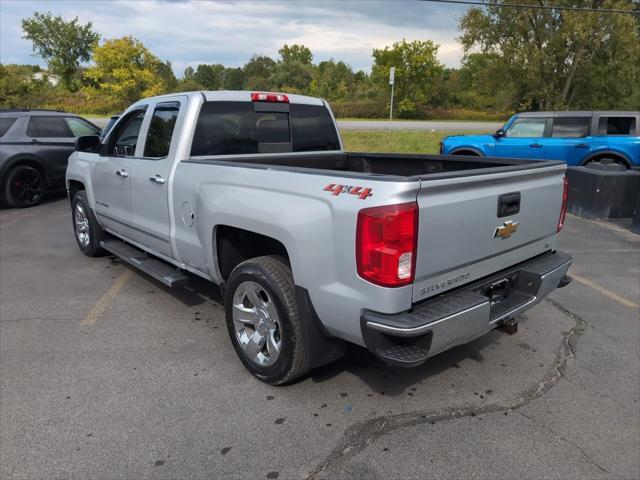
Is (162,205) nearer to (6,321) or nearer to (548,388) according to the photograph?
(6,321)

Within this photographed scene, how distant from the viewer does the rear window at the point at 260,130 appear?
406 centimetres

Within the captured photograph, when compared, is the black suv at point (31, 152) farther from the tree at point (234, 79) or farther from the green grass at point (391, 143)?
the tree at point (234, 79)

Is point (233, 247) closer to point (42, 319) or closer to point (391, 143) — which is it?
point (42, 319)

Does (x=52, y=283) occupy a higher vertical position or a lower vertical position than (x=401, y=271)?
lower

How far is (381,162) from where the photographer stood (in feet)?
15.9

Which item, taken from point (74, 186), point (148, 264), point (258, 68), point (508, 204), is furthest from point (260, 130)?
point (258, 68)

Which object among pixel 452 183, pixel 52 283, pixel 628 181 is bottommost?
pixel 52 283

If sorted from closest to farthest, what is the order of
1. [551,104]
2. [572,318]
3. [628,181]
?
[572,318] < [628,181] < [551,104]

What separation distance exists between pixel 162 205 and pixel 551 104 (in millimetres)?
30001

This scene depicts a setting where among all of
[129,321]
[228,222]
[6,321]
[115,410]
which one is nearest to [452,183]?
[228,222]

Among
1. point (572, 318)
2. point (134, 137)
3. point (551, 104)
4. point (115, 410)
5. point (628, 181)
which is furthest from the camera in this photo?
point (551, 104)

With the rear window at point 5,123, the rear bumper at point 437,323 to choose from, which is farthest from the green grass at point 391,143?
the rear bumper at point 437,323

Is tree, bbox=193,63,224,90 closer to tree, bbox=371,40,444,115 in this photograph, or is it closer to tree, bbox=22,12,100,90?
tree, bbox=22,12,100,90

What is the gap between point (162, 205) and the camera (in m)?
4.14
